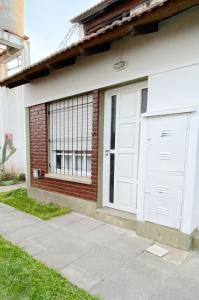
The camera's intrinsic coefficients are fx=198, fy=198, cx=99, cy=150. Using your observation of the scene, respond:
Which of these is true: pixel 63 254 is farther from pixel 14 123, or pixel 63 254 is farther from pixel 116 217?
pixel 14 123

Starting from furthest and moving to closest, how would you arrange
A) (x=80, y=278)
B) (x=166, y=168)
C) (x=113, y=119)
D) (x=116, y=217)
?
(x=113, y=119) < (x=116, y=217) < (x=166, y=168) < (x=80, y=278)

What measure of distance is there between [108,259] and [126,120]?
7.52 feet

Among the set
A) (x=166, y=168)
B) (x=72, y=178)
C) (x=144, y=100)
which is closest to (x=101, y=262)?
(x=166, y=168)

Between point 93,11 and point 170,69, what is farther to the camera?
point 93,11

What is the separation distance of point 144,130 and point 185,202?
1.19 m

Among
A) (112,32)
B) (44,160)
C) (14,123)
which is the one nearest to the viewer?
(112,32)

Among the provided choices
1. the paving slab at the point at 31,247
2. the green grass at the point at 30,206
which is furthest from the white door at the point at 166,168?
the green grass at the point at 30,206

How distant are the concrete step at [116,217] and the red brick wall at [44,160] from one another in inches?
12.4

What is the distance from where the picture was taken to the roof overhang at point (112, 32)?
2.45 metres

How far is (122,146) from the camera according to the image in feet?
12.3

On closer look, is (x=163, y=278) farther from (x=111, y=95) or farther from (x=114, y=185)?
(x=111, y=95)

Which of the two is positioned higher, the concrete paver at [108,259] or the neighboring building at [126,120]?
the neighboring building at [126,120]

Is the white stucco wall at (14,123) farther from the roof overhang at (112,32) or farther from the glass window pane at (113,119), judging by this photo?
the glass window pane at (113,119)

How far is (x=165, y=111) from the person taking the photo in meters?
2.83
